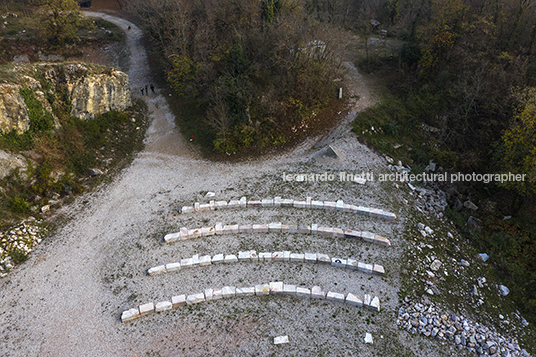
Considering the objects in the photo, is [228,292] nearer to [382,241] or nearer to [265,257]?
[265,257]

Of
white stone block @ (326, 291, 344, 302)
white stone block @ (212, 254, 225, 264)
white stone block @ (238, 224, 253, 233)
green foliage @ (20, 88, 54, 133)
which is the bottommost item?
white stone block @ (326, 291, 344, 302)

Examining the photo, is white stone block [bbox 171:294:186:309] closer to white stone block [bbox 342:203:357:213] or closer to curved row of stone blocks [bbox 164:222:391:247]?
curved row of stone blocks [bbox 164:222:391:247]

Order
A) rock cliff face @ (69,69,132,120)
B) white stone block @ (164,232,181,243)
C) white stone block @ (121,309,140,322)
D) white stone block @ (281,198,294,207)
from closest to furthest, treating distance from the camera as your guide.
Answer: white stone block @ (121,309,140,322) < white stone block @ (164,232,181,243) < white stone block @ (281,198,294,207) < rock cliff face @ (69,69,132,120)

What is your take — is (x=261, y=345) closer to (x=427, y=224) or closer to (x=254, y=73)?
(x=427, y=224)

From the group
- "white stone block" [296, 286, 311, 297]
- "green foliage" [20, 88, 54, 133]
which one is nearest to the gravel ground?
"white stone block" [296, 286, 311, 297]

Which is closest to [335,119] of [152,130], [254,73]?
[254,73]

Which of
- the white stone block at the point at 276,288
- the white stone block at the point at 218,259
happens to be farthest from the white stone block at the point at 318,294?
the white stone block at the point at 218,259

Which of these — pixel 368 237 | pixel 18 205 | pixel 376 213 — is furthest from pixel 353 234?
pixel 18 205
